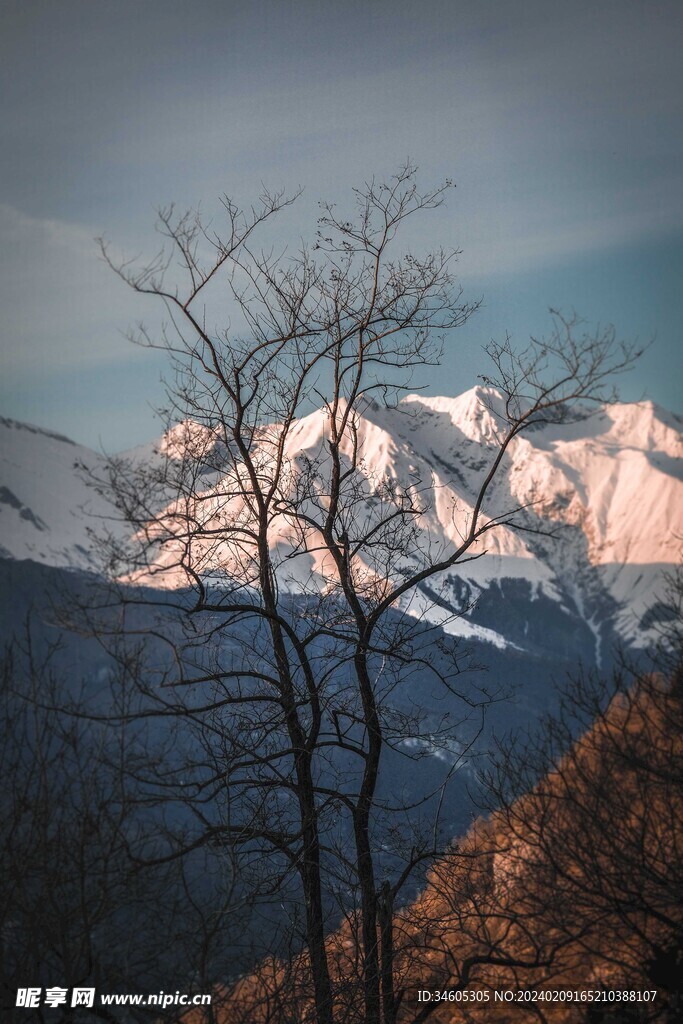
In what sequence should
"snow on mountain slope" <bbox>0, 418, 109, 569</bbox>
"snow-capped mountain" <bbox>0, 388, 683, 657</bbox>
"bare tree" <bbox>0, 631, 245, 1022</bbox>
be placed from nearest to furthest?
1. "bare tree" <bbox>0, 631, 245, 1022</bbox>
2. "snow-capped mountain" <bbox>0, 388, 683, 657</bbox>
3. "snow on mountain slope" <bbox>0, 418, 109, 569</bbox>

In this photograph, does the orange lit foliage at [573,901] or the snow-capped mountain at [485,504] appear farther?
the snow-capped mountain at [485,504]

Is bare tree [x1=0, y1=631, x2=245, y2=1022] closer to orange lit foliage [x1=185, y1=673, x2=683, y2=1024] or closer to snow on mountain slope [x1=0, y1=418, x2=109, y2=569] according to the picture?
orange lit foliage [x1=185, y1=673, x2=683, y2=1024]

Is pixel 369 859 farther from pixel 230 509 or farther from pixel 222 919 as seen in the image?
pixel 230 509

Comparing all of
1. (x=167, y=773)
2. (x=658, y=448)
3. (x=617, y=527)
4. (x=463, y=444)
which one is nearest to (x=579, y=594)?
(x=617, y=527)

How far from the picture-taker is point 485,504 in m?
7.45

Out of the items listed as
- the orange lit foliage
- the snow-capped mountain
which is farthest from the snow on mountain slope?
the orange lit foliage

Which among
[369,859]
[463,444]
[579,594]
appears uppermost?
[579,594]

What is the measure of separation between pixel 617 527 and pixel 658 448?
11.3m

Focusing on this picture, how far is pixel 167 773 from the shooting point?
5.54m

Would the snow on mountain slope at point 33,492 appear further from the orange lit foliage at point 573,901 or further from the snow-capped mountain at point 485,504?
the orange lit foliage at point 573,901

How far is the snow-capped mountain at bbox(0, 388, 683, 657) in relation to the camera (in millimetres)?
6625

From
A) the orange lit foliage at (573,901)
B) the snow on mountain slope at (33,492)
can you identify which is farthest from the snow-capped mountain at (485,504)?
the orange lit foliage at (573,901)

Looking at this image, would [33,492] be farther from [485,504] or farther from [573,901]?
[573,901]

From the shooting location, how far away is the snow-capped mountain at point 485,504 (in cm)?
662
